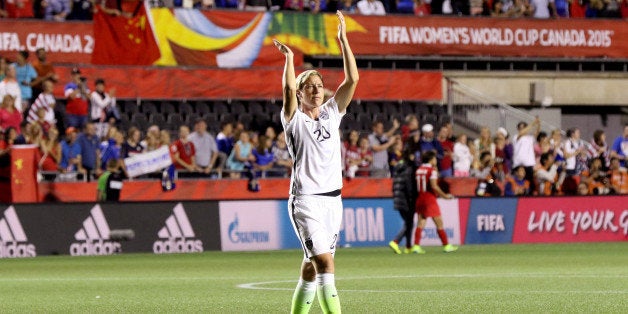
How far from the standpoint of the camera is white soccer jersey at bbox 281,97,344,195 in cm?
1047

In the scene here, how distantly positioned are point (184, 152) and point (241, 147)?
127cm

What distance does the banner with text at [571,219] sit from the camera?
29.2 m

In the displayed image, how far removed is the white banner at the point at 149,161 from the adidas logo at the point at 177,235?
153 centimetres

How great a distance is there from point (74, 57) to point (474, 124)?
36.5 feet

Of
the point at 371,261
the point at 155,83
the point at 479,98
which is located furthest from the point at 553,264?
the point at 479,98

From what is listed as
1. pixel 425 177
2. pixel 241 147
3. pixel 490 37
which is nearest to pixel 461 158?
pixel 241 147

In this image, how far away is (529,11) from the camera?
39719 millimetres

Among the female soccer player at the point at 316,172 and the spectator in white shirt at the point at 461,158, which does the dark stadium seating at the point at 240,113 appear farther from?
the female soccer player at the point at 316,172

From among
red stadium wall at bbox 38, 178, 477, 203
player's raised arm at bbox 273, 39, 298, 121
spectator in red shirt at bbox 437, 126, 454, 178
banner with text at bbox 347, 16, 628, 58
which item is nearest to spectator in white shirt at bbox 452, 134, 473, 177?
spectator in red shirt at bbox 437, 126, 454, 178

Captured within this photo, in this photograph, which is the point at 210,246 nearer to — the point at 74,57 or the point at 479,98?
the point at 74,57

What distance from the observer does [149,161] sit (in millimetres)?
27000

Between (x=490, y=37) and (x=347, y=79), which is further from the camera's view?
(x=490, y=37)

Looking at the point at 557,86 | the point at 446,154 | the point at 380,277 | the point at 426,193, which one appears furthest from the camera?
the point at 557,86

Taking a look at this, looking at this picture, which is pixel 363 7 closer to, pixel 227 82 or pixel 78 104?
pixel 227 82
